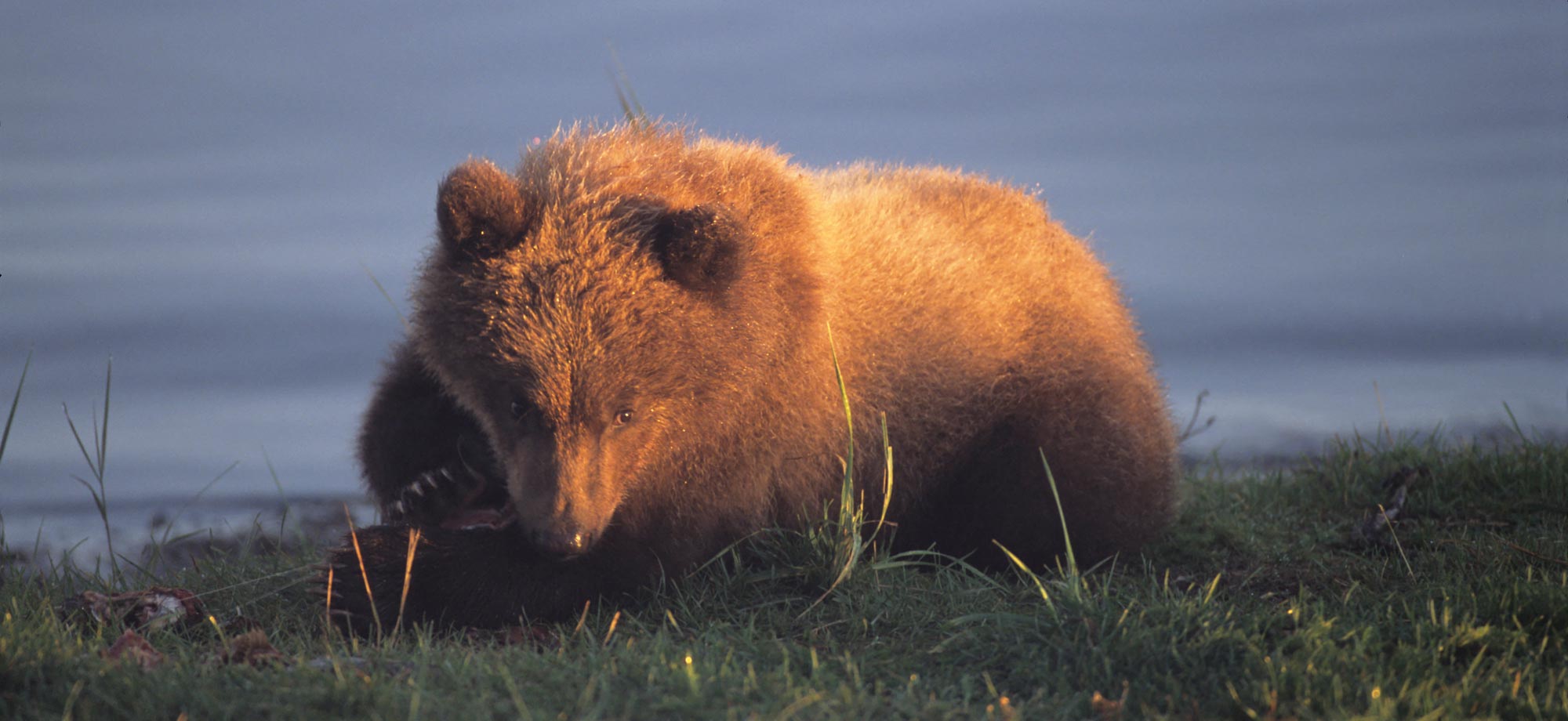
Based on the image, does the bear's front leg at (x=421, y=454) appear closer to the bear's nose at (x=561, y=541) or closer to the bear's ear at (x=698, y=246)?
the bear's nose at (x=561, y=541)

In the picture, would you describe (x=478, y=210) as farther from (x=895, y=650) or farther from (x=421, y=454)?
(x=895, y=650)

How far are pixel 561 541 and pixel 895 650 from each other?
1120mm

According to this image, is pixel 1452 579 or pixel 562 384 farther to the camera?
pixel 1452 579

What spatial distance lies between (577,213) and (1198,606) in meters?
2.42

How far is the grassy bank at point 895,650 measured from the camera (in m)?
2.96

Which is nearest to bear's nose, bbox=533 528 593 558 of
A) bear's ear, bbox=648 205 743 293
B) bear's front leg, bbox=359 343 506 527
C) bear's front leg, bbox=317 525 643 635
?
bear's front leg, bbox=317 525 643 635

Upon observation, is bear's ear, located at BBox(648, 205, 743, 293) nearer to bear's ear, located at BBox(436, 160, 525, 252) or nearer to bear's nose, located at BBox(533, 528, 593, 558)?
bear's ear, located at BBox(436, 160, 525, 252)

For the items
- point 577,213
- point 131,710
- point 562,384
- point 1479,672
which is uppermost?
point 577,213

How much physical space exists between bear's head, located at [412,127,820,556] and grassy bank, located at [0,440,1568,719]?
533mm

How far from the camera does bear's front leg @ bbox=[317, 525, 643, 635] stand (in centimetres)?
425

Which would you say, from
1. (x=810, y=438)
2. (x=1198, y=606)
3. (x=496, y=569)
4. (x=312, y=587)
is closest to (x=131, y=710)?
(x=496, y=569)

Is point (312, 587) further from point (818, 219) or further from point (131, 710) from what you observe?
point (818, 219)

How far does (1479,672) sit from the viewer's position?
3.39 meters

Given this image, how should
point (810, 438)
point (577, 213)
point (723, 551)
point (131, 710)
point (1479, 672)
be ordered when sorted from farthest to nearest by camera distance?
1. point (810, 438)
2. point (723, 551)
3. point (577, 213)
4. point (1479, 672)
5. point (131, 710)
